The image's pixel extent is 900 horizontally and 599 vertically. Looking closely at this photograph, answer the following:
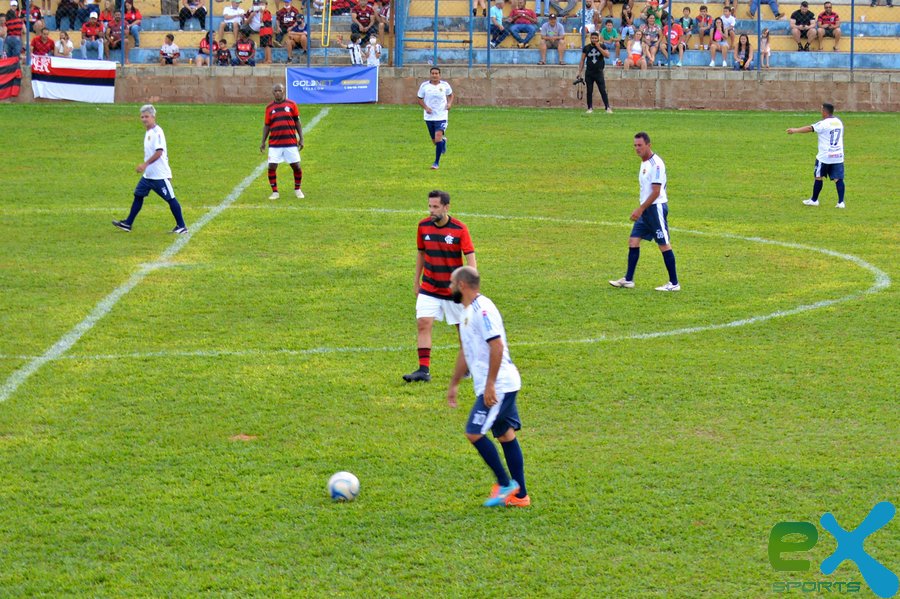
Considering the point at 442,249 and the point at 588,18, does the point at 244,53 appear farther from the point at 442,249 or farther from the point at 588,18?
the point at 442,249

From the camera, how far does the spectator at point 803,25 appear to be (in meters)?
38.1

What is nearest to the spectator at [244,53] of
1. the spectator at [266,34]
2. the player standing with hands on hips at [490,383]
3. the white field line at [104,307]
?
the spectator at [266,34]

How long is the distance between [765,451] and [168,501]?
4.77 meters

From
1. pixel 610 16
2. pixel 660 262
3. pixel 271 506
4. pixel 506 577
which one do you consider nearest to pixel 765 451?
pixel 506 577

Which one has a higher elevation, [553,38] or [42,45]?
[553,38]

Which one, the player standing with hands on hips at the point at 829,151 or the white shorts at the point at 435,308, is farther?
the player standing with hands on hips at the point at 829,151

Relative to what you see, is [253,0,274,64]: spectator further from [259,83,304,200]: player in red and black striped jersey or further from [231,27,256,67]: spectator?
[259,83,304,200]: player in red and black striped jersey

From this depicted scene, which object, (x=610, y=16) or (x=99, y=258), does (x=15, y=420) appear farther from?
(x=610, y=16)

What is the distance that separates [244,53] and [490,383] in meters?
30.3

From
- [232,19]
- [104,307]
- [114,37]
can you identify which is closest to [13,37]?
[114,37]

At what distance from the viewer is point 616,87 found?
36344 millimetres

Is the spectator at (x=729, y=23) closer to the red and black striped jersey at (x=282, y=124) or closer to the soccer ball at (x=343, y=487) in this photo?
the red and black striped jersey at (x=282, y=124)

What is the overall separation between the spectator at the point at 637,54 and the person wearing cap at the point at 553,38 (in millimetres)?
2079

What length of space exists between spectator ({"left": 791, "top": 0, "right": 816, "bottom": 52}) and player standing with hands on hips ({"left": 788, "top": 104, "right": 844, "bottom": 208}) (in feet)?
55.0
